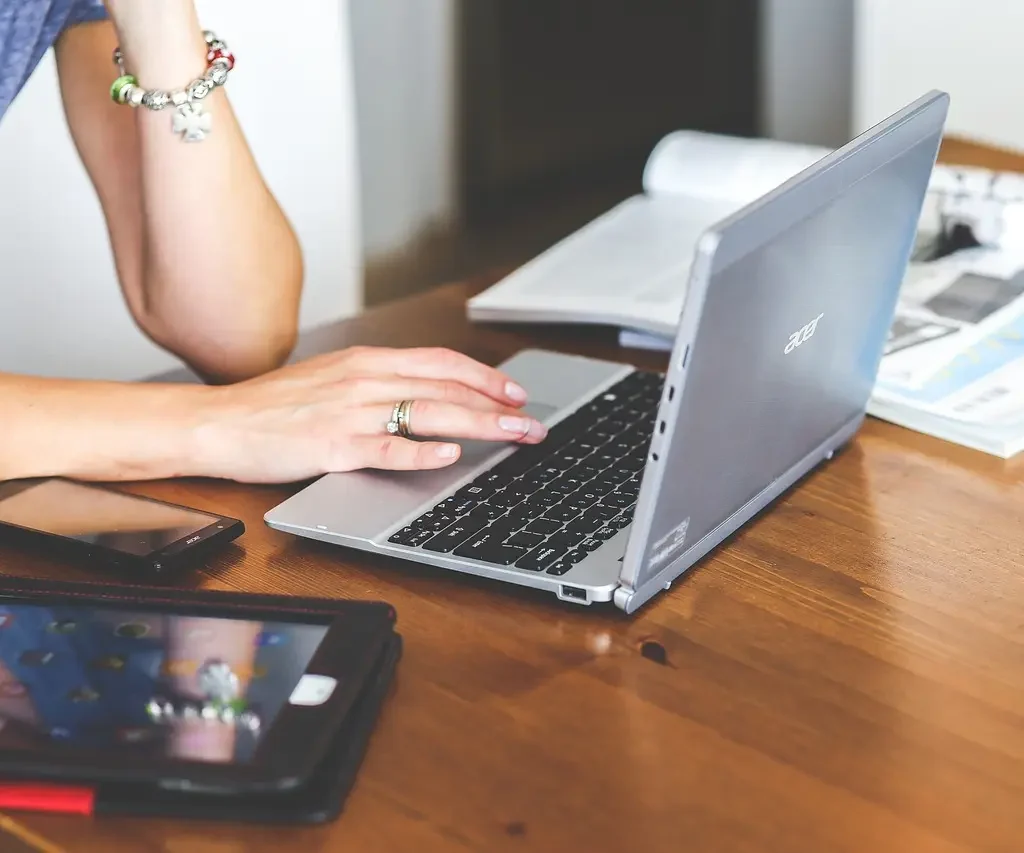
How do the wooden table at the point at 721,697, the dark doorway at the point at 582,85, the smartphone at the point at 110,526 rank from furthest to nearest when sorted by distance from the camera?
the dark doorway at the point at 582,85, the smartphone at the point at 110,526, the wooden table at the point at 721,697

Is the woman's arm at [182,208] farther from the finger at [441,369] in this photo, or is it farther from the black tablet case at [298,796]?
the black tablet case at [298,796]

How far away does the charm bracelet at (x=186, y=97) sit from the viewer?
108 cm

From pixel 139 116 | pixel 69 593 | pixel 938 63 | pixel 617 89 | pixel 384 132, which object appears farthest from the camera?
pixel 617 89

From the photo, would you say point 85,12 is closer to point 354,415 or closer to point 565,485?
point 354,415

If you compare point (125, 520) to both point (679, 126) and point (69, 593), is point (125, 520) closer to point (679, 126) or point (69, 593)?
point (69, 593)

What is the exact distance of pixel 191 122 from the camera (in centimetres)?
109

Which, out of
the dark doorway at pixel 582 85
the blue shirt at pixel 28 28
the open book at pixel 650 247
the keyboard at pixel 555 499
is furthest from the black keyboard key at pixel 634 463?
the dark doorway at pixel 582 85

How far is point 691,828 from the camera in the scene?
1.82 ft

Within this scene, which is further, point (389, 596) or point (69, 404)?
point (69, 404)

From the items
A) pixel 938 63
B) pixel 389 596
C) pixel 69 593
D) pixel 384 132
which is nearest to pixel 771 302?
pixel 389 596

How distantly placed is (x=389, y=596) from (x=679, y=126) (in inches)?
111

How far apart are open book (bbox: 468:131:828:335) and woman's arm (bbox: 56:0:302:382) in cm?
18

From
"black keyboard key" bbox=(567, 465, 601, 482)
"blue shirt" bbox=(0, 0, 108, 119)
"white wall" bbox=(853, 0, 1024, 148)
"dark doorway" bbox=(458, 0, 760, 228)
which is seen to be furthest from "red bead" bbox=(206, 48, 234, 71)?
"dark doorway" bbox=(458, 0, 760, 228)

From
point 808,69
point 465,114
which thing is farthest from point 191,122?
point 808,69
